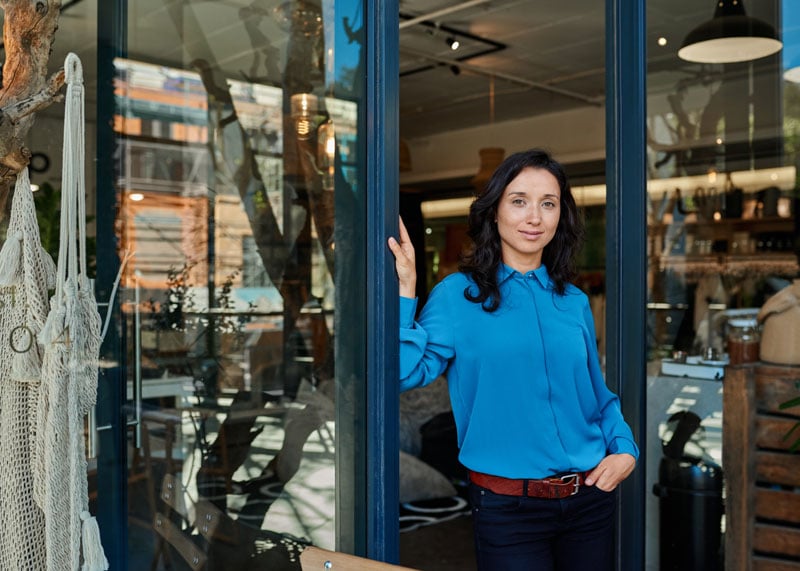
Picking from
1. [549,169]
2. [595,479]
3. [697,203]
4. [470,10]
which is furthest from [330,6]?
[697,203]

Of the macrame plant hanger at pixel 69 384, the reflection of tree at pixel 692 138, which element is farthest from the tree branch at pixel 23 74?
the reflection of tree at pixel 692 138

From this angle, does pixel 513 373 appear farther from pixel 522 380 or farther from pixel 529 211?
pixel 529 211

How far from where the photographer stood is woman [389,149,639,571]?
5.95ft

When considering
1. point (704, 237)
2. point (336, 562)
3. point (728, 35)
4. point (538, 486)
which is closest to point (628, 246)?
point (538, 486)

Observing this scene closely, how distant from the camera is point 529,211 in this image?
1900mm

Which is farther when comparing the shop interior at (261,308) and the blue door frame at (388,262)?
the shop interior at (261,308)

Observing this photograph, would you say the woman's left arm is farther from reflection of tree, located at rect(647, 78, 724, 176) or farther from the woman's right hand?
reflection of tree, located at rect(647, 78, 724, 176)

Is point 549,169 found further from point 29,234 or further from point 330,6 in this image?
point 29,234

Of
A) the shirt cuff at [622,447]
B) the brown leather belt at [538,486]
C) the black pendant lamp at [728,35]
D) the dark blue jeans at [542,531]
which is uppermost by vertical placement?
the black pendant lamp at [728,35]

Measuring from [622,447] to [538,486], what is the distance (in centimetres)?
25

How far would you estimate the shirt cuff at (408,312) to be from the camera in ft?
6.16

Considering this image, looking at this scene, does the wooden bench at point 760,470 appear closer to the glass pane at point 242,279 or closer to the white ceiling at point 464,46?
the white ceiling at point 464,46

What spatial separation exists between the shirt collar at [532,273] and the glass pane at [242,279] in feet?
1.04

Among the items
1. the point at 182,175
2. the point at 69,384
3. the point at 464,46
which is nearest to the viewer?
the point at 69,384
